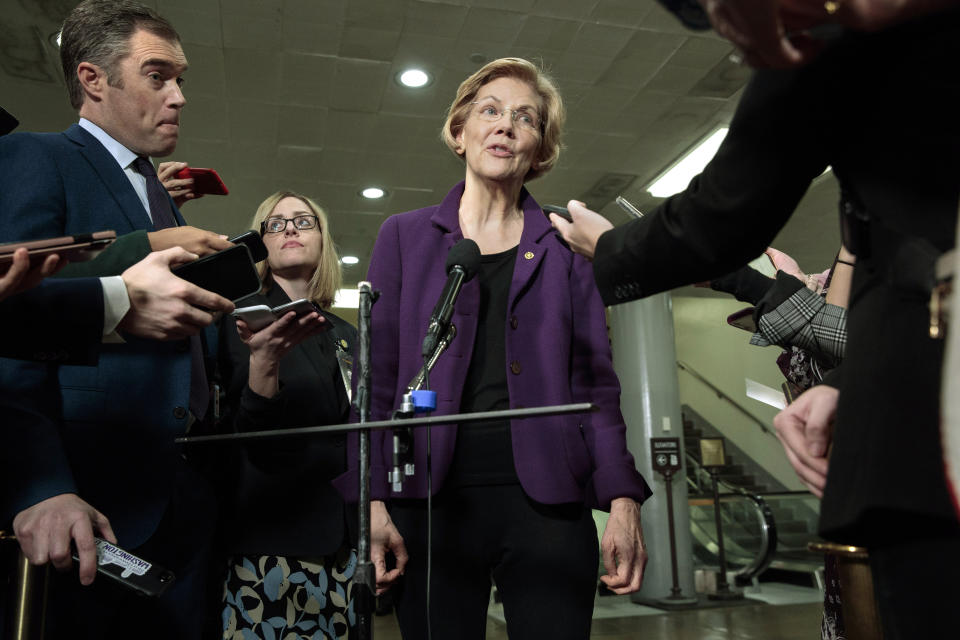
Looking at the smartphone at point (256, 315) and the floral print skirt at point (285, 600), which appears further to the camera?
the floral print skirt at point (285, 600)

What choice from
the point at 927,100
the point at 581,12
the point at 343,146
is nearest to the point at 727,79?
the point at 581,12

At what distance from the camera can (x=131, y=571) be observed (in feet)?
4.10

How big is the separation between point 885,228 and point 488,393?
0.97 meters

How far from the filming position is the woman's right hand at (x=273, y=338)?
1577 millimetres

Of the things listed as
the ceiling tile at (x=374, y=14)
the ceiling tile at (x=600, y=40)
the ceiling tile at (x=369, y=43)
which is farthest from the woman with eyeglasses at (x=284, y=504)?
the ceiling tile at (x=600, y=40)

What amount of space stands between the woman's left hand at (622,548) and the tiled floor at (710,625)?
450cm

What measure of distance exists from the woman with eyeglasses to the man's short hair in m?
0.72

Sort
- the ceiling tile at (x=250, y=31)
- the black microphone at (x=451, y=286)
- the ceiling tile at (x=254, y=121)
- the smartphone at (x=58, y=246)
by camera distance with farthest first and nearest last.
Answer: the ceiling tile at (x=254, y=121), the ceiling tile at (x=250, y=31), the black microphone at (x=451, y=286), the smartphone at (x=58, y=246)

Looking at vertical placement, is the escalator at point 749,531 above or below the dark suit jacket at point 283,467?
below

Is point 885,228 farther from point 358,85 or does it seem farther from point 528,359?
point 358,85

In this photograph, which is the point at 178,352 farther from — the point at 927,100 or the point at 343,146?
the point at 343,146

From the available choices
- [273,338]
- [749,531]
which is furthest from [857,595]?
[749,531]

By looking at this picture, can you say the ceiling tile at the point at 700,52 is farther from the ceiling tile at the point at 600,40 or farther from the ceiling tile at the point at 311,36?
the ceiling tile at the point at 311,36

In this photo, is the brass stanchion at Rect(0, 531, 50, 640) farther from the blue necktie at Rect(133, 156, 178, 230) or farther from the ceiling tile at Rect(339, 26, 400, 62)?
the ceiling tile at Rect(339, 26, 400, 62)
